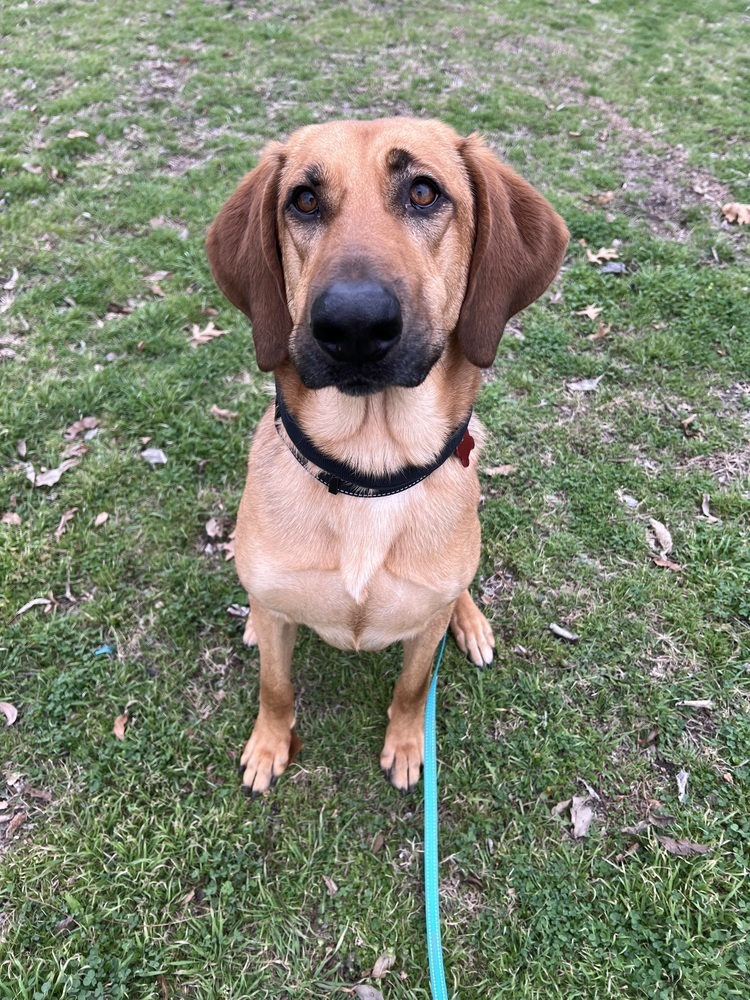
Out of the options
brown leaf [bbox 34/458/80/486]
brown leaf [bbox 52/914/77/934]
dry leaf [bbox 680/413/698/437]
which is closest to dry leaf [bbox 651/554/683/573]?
dry leaf [bbox 680/413/698/437]

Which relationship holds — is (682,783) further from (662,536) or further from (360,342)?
(360,342)

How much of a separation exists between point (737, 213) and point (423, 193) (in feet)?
17.9

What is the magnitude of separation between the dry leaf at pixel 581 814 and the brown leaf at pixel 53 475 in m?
3.46

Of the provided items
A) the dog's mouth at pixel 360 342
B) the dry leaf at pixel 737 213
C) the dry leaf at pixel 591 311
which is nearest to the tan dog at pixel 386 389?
the dog's mouth at pixel 360 342

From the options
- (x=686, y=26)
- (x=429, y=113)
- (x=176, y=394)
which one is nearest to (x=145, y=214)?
(x=176, y=394)

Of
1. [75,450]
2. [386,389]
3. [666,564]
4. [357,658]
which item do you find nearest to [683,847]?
[666,564]

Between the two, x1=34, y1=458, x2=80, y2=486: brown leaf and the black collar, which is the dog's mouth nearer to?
the black collar

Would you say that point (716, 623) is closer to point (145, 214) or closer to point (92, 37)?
point (145, 214)

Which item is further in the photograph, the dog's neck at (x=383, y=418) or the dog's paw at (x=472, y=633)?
the dog's paw at (x=472, y=633)

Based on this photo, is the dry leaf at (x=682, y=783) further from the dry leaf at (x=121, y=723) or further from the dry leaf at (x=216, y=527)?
the dry leaf at (x=216, y=527)

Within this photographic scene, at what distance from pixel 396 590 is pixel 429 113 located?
7228mm

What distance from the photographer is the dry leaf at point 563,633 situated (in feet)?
10.9

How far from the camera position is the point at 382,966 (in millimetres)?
2363

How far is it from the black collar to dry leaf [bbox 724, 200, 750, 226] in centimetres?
551
